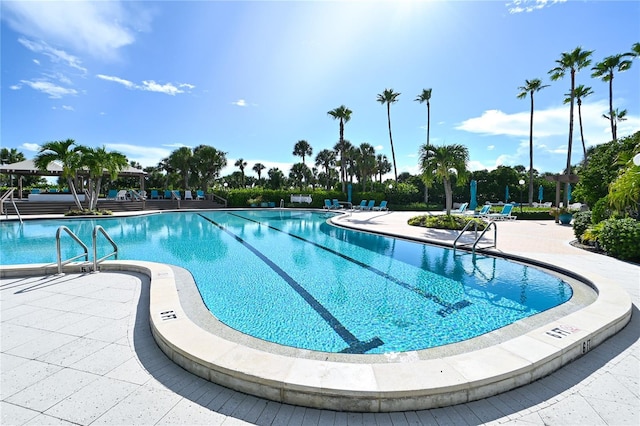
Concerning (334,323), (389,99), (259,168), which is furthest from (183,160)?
(334,323)

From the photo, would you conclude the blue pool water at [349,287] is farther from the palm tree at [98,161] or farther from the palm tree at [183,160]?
the palm tree at [183,160]

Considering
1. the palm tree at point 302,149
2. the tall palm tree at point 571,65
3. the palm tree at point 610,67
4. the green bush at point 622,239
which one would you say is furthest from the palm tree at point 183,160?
the palm tree at point 610,67

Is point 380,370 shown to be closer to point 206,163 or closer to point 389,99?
point 389,99

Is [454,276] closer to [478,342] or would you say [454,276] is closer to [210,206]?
[478,342]

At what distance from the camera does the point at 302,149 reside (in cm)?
4903

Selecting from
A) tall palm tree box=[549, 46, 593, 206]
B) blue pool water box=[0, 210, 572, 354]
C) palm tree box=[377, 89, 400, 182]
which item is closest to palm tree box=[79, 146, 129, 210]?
blue pool water box=[0, 210, 572, 354]

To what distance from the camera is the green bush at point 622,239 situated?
6.93 m

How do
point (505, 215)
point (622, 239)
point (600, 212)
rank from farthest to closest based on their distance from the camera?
point (505, 215)
point (600, 212)
point (622, 239)

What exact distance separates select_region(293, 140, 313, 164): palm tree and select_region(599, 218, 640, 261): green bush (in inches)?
1726

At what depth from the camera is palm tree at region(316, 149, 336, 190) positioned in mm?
49856

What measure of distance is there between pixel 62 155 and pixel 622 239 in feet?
81.5

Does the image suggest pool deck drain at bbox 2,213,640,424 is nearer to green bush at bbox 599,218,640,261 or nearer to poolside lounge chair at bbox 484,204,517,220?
green bush at bbox 599,218,640,261

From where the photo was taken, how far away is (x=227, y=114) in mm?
24297

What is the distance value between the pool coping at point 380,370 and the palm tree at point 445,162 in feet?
35.9
